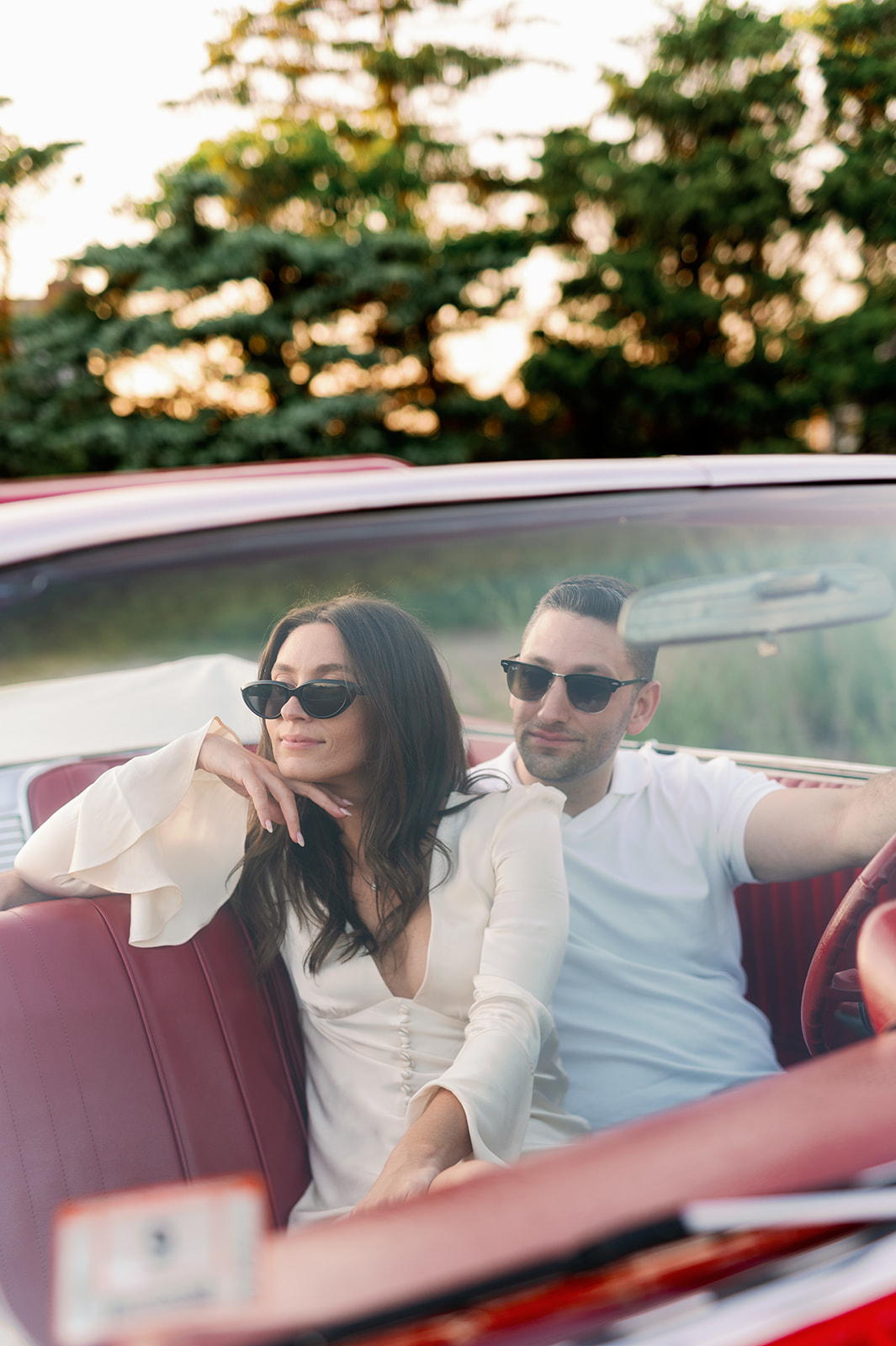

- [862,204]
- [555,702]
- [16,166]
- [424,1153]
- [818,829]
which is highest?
[16,166]

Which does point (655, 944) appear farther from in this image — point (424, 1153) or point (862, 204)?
point (862, 204)

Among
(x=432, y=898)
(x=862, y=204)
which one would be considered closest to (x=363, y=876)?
(x=432, y=898)

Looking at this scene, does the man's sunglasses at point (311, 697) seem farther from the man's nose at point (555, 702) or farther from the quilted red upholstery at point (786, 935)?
the quilted red upholstery at point (786, 935)

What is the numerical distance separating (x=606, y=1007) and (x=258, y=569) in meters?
0.70

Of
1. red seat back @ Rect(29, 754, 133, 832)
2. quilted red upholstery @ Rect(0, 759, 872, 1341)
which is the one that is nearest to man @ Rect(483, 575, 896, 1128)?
quilted red upholstery @ Rect(0, 759, 872, 1341)

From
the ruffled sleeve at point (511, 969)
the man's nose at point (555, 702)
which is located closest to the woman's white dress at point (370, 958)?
the ruffled sleeve at point (511, 969)

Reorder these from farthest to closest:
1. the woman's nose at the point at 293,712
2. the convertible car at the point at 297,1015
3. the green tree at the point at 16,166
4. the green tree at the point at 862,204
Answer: the green tree at the point at 862,204 → the green tree at the point at 16,166 → the woman's nose at the point at 293,712 → the convertible car at the point at 297,1015

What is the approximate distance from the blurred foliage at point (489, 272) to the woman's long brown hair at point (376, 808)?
11.4 m

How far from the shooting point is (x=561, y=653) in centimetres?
126

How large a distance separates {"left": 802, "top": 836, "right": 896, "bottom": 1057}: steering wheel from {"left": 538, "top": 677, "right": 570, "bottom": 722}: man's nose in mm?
459

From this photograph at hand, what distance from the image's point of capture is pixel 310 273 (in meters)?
12.4

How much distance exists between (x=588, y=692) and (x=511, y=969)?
355 mm

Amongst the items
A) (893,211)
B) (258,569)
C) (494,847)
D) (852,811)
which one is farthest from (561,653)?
(893,211)

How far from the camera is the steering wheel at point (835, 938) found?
1312 mm
